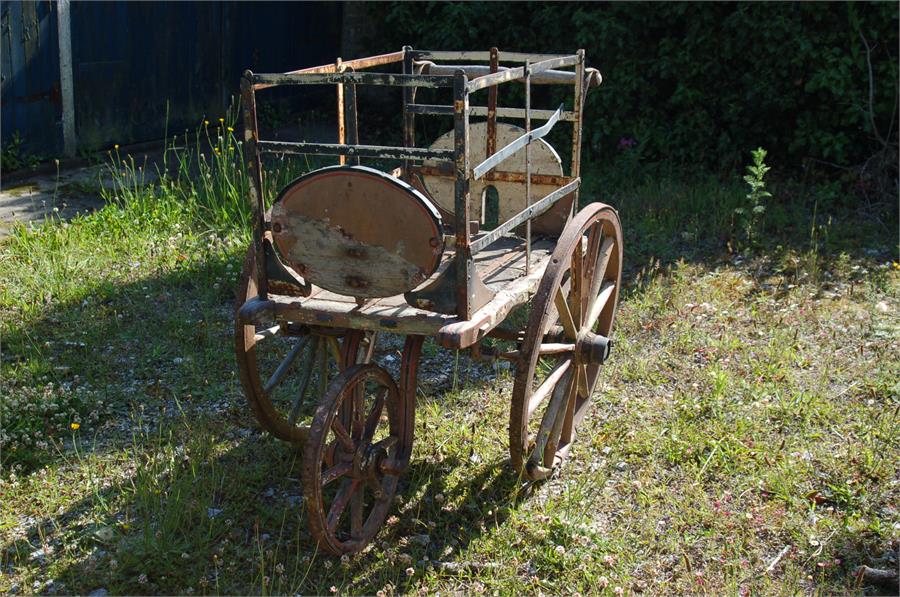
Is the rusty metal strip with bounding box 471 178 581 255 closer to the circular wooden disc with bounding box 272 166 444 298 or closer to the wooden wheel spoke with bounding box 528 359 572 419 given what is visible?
the circular wooden disc with bounding box 272 166 444 298

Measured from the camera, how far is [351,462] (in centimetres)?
325

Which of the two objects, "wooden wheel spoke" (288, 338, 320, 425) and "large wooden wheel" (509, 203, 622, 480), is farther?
"wooden wheel spoke" (288, 338, 320, 425)

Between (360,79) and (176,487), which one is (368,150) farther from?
(176,487)

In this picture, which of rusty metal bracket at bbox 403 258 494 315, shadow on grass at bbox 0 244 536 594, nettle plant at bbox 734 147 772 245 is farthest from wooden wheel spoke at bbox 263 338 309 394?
nettle plant at bbox 734 147 772 245

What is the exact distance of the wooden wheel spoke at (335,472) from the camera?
312 cm

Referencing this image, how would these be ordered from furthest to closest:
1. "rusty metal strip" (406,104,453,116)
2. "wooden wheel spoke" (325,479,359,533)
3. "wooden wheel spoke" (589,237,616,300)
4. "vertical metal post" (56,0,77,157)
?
"vertical metal post" (56,0,77,157) → "rusty metal strip" (406,104,453,116) → "wooden wheel spoke" (589,237,616,300) → "wooden wheel spoke" (325,479,359,533)

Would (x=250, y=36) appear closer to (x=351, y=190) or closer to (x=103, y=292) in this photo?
(x=103, y=292)

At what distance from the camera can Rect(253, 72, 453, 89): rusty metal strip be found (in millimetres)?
2910

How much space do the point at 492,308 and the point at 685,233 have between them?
3.41 meters

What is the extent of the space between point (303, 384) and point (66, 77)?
461 centimetres

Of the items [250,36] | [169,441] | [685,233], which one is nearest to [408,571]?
[169,441]

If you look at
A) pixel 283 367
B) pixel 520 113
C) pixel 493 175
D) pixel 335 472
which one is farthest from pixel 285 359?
pixel 520 113

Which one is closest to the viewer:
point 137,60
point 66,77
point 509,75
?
point 509,75

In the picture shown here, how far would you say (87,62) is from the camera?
751 centimetres
